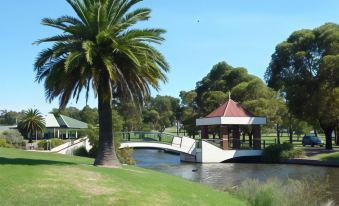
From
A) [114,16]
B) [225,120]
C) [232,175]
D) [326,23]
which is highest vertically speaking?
[326,23]

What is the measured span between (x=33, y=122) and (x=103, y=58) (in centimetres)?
5155

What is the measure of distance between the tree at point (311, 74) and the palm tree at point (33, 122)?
106 feet

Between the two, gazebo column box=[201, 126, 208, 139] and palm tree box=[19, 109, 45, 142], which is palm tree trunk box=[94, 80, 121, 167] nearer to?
gazebo column box=[201, 126, 208, 139]

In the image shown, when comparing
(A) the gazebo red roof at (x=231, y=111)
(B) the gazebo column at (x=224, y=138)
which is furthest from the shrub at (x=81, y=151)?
(A) the gazebo red roof at (x=231, y=111)

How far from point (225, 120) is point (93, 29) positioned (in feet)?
116

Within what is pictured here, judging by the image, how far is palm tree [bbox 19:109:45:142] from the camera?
6969 centimetres

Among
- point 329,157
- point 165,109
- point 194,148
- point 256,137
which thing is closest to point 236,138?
point 256,137

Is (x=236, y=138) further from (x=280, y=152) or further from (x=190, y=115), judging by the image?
(x=190, y=115)

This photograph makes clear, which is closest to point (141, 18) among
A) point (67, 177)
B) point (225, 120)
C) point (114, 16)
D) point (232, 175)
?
point (114, 16)

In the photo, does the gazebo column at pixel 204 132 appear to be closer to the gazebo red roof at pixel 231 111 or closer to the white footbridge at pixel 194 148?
the gazebo red roof at pixel 231 111

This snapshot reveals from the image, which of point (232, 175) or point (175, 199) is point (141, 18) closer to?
point (175, 199)

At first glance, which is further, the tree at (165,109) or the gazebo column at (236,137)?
the tree at (165,109)

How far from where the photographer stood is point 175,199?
14625 millimetres

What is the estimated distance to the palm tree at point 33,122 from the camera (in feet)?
229
